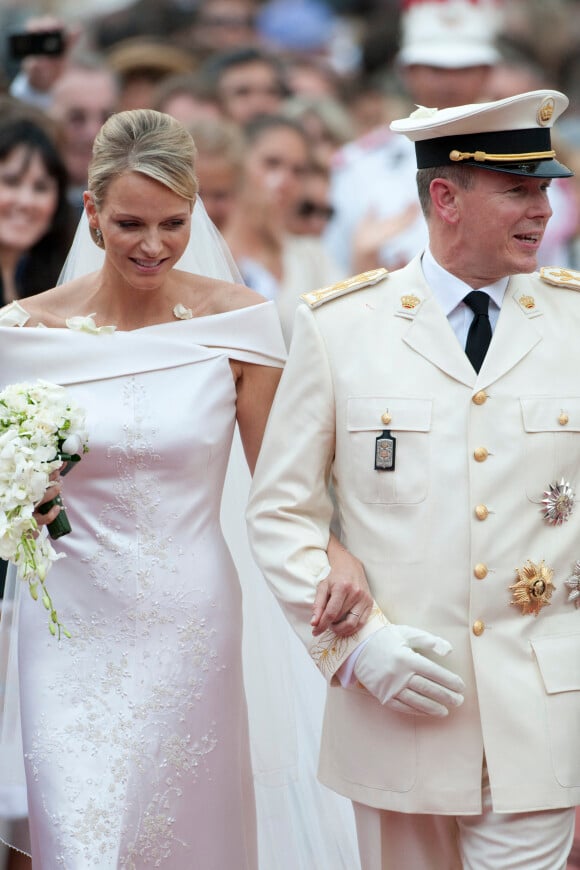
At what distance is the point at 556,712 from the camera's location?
3555 millimetres

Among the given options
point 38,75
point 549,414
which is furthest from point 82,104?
point 549,414

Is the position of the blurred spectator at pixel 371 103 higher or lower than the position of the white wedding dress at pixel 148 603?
higher

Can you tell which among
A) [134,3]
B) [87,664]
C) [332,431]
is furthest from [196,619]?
[134,3]

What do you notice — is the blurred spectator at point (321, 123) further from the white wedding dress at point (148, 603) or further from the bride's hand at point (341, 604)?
the bride's hand at point (341, 604)

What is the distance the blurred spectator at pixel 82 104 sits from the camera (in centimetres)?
822

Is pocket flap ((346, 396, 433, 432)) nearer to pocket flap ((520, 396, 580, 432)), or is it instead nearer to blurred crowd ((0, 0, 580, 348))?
pocket flap ((520, 396, 580, 432))

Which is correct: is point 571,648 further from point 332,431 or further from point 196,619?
point 196,619

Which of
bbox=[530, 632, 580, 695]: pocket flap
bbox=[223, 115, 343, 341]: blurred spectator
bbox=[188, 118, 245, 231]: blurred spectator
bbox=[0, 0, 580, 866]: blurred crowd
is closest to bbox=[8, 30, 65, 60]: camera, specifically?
bbox=[0, 0, 580, 866]: blurred crowd

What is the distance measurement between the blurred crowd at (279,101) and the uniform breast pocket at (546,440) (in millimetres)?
3092

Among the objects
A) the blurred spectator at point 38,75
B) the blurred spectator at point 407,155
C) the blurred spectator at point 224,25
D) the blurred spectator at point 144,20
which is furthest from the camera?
the blurred spectator at point 224,25

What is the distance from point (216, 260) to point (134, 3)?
20.1 ft

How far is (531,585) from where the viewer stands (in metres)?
3.54

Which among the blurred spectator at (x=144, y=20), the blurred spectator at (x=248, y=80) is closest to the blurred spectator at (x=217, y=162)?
the blurred spectator at (x=248, y=80)

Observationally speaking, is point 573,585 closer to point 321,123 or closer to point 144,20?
point 321,123
